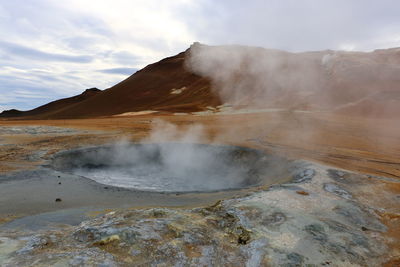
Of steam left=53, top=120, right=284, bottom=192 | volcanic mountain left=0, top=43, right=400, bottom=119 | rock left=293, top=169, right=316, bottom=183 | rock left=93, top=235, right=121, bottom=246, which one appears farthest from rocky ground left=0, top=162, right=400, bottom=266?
volcanic mountain left=0, top=43, right=400, bottom=119

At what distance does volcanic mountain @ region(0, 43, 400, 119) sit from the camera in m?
23.2

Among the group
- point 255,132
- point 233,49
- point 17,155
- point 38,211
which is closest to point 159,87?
point 233,49

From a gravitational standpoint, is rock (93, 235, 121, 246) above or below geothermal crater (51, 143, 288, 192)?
above

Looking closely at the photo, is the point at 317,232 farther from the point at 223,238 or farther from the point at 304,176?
the point at 304,176

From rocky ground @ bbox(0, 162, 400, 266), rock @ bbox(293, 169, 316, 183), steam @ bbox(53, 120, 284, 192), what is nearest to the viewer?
rocky ground @ bbox(0, 162, 400, 266)

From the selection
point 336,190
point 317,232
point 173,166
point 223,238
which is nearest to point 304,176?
point 336,190

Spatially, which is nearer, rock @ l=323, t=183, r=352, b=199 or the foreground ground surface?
the foreground ground surface

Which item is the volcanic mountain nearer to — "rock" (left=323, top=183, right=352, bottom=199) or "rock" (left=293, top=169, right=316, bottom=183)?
"rock" (left=293, top=169, right=316, bottom=183)

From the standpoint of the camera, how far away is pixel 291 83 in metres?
29.4

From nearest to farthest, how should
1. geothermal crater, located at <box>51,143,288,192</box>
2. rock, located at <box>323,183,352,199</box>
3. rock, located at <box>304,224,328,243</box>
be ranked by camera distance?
rock, located at <box>304,224,328,243</box> → rock, located at <box>323,183,352,199</box> → geothermal crater, located at <box>51,143,288,192</box>

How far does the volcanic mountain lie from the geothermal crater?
43.0 ft

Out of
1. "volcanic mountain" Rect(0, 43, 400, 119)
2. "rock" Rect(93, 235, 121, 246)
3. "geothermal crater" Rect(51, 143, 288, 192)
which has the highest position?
"volcanic mountain" Rect(0, 43, 400, 119)

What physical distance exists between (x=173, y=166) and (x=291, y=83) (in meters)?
22.3

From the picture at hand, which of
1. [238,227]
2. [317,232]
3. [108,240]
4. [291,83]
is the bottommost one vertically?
[317,232]
